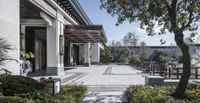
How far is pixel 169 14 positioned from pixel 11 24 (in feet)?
18.6

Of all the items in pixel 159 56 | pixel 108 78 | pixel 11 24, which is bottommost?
pixel 108 78

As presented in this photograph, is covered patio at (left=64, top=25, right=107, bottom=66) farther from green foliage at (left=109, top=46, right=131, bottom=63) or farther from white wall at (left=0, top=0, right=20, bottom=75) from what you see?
green foliage at (left=109, top=46, right=131, bottom=63)

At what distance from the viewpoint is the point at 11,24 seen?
1335cm

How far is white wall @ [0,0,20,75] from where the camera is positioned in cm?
1246

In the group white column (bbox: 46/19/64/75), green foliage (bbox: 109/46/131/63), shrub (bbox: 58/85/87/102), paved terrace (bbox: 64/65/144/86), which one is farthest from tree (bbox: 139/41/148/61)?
shrub (bbox: 58/85/87/102)

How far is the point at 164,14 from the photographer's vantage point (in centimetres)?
1195

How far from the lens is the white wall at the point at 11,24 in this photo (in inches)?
491

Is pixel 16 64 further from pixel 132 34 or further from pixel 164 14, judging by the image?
pixel 132 34

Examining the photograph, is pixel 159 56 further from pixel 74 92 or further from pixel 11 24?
pixel 74 92

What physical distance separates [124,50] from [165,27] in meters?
62.3

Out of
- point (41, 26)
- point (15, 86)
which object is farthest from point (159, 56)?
point (15, 86)

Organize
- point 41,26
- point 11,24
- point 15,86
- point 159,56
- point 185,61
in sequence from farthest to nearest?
point 159,56 → point 41,26 → point 11,24 → point 185,61 → point 15,86

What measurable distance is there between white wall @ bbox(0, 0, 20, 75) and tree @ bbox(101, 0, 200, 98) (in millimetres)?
3430

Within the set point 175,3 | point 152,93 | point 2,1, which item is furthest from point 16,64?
point 175,3
